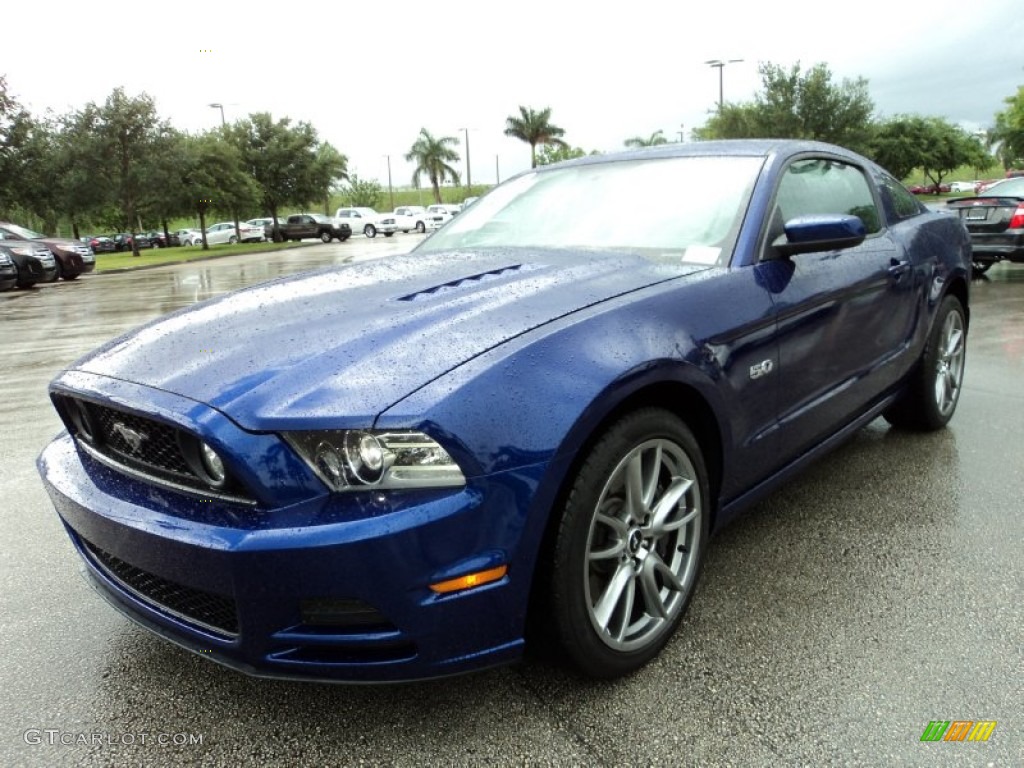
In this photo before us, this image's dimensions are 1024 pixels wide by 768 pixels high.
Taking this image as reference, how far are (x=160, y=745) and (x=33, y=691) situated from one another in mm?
542

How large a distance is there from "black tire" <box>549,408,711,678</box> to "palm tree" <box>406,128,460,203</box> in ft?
222

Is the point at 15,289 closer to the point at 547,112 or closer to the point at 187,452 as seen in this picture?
the point at 187,452

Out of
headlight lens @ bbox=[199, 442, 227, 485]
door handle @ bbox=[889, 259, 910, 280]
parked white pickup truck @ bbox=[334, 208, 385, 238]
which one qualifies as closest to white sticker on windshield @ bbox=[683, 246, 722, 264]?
door handle @ bbox=[889, 259, 910, 280]

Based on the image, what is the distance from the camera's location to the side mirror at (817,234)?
8.55ft

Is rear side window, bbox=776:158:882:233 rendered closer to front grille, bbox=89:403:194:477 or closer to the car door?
the car door

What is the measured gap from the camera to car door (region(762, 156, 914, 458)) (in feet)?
8.78

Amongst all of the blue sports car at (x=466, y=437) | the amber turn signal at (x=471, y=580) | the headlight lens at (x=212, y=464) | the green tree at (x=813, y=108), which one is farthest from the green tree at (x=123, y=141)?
the amber turn signal at (x=471, y=580)

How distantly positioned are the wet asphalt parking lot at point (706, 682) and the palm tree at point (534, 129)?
203ft

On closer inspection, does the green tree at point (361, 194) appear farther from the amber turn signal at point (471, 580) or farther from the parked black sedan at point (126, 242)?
the amber turn signal at point (471, 580)

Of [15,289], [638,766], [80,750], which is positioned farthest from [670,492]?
[15,289]

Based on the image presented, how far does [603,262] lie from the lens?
8.41ft

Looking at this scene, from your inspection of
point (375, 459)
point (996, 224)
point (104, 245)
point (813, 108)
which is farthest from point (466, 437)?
point (104, 245)

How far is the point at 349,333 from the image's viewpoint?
2.04 metres

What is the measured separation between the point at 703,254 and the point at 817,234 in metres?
0.40
